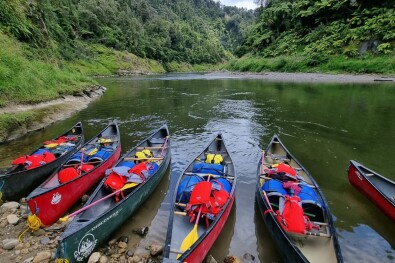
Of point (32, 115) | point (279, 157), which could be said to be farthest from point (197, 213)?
point (32, 115)

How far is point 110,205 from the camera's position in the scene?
7.57 metres

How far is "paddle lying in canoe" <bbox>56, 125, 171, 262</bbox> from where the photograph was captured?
18.2 feet

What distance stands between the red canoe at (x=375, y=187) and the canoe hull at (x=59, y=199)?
369 inches

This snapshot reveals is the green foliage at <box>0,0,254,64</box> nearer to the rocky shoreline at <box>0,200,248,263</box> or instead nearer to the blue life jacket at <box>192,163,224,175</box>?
the rocky shoreline at <box>0,200,248,263</box>

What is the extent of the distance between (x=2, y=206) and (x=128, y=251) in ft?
14.7

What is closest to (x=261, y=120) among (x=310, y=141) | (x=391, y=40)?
(x=310, y=141)

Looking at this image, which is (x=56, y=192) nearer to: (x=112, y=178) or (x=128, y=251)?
(x=112, y=178)

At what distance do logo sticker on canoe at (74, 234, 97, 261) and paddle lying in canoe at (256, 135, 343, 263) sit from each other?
14.3ft

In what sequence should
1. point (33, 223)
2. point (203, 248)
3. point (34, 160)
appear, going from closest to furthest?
point (203, 248) → point (33, 223) → point (34, 160)

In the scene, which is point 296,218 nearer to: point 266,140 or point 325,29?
point 266,140

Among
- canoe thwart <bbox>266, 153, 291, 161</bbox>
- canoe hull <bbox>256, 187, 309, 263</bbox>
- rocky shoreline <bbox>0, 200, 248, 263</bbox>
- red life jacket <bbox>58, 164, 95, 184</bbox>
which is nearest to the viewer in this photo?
canoe hull <bbox>256, 187, 309, 263</bbox>

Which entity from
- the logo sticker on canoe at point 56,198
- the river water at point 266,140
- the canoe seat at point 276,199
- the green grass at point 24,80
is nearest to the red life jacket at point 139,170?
the river water at point 266,140

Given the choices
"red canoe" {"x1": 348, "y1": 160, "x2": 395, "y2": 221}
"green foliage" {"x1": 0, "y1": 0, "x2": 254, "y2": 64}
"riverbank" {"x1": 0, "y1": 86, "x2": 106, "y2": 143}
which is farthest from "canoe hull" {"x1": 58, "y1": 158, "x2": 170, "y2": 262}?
"green foliage" {"x1": 0, "y1": 0, "x2": 254, "y2": 64}

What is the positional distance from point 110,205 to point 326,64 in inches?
2002
